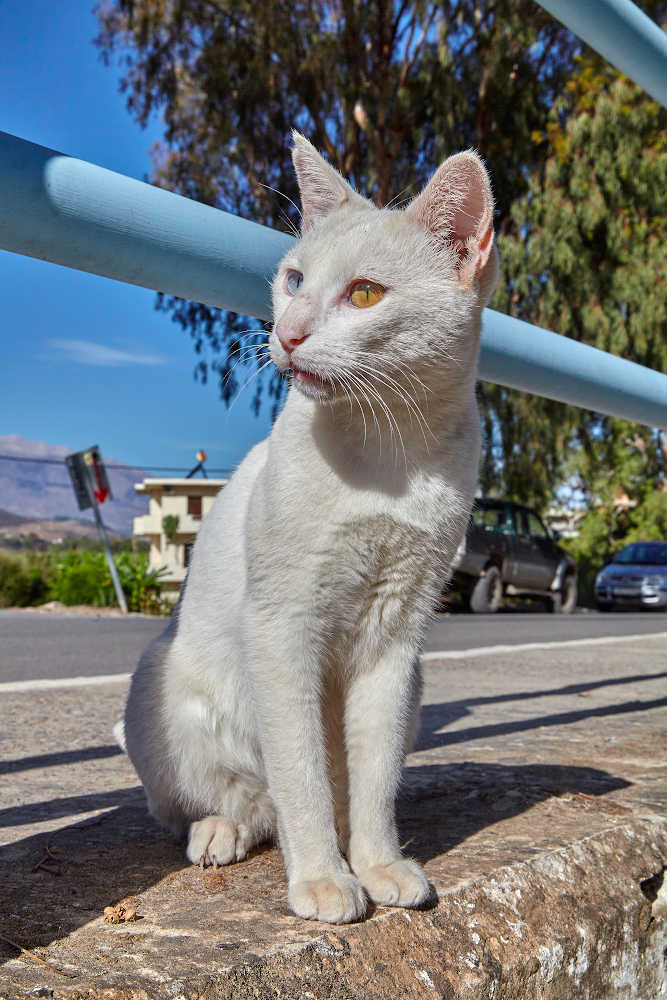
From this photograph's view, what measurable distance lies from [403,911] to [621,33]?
1502 millimetres

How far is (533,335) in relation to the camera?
1441 mm

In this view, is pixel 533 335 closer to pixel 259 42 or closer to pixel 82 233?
pixel 82 233

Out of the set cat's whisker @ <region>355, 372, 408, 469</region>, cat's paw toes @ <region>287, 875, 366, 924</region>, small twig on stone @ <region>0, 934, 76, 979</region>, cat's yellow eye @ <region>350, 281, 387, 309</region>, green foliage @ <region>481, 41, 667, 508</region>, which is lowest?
small twig on stone @ <region>0, 934, 76, 979</region>

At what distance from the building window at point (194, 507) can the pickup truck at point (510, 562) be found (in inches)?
318

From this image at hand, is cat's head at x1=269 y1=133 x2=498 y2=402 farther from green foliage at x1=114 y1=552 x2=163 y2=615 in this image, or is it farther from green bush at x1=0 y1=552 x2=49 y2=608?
green bush at x1=0 y1=552 x2=49 y2=608

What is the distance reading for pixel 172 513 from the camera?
19359 mm

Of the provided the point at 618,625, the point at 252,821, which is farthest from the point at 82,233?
the point at 618,625

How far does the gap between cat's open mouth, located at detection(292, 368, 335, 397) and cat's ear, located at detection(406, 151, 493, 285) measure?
0.32m

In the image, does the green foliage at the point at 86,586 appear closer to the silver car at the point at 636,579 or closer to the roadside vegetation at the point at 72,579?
the roadside vegetation at the point at 72,579

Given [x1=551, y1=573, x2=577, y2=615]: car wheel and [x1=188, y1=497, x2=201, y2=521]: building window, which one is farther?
[x1=188, y1=497, x2=201, y2=521]: building window

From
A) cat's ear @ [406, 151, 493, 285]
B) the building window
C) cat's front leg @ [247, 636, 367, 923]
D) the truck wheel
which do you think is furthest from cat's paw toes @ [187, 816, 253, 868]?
the building window

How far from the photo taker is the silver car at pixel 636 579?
624 inches

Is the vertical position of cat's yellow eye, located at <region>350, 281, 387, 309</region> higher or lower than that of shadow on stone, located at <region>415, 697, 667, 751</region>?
higher

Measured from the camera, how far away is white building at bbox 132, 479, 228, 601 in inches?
740
